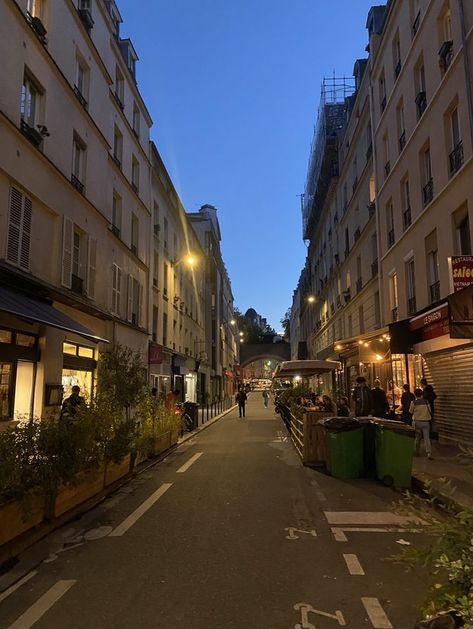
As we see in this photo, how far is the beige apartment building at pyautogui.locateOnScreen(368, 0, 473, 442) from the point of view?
13.4 meters

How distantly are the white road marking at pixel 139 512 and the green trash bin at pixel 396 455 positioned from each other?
4.00 m

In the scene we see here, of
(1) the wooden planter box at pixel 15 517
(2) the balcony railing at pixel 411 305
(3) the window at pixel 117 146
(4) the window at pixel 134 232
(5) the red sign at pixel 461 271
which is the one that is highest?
(3) the window at pixel 117 146

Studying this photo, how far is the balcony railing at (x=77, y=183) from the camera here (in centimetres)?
1649

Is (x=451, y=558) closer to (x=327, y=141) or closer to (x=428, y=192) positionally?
(x=428, y=192)

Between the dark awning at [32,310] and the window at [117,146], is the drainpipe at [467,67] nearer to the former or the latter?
the dark awning at [32,310]

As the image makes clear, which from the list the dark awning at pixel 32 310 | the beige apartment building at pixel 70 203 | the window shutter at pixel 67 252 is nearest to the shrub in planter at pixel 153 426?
the beige apartment building at pixel 70 203

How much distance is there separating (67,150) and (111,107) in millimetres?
5782

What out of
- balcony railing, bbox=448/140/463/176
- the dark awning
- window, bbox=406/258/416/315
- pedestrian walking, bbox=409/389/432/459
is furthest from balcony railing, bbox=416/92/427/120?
the dark awning

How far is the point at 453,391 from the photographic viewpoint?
14.2m

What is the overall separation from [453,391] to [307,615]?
38.0 feet

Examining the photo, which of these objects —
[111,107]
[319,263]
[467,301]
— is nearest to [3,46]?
[111,107]

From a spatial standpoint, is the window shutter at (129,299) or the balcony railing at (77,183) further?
the window shutter at (129,299)

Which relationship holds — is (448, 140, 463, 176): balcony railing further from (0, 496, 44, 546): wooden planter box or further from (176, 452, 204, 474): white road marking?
(0, 496, 44, 546): wooden planter box

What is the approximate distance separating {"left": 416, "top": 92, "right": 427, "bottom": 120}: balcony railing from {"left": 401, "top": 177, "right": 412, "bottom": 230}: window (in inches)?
97.4
